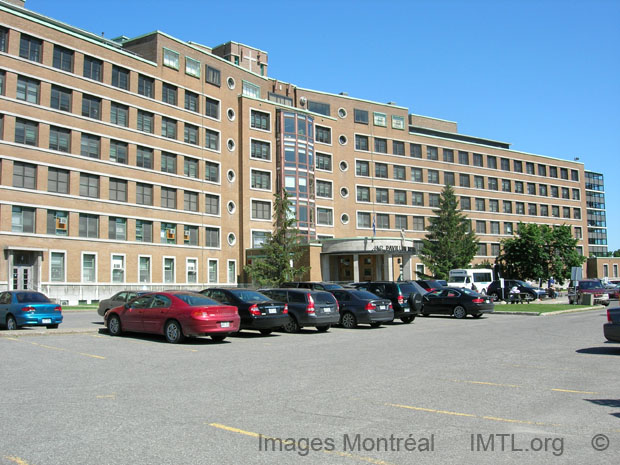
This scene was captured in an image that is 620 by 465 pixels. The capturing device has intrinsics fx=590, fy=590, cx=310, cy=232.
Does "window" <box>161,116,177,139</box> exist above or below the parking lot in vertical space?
above

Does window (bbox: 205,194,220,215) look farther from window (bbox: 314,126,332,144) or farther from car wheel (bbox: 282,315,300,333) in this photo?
car wheel (bbox: 282,315,300,333)

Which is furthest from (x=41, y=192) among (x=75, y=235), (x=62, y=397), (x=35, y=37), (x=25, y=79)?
(x=62, y=397)

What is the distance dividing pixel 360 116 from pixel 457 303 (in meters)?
44.4

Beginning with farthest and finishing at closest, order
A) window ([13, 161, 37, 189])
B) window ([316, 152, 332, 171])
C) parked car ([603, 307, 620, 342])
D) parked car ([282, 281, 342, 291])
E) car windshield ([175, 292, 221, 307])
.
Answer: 1. window ([316, 152, 332, 171])
2. window ([13, 161, 37, 189])
3. parked car ([282, 281, 342, 291])
4. car windshield ([175, 292, 221, 307])
5. parked car ([603, 307, 620, 342])

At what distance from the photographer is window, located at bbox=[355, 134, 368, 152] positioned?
69.4 m

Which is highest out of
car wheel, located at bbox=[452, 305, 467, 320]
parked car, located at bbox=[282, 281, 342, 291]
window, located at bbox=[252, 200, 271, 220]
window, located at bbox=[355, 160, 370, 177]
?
window, located at bbox=[355, 160, 370, 177]

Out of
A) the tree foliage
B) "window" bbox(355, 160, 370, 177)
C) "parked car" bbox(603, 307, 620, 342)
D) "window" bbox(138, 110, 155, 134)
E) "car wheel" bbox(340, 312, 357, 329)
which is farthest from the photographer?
"window" bbox(355, 160, 370, 177)

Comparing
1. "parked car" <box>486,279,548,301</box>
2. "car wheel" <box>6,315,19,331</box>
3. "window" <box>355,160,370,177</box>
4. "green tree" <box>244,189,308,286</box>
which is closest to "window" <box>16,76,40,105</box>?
"green tree" <box>244,189,308,286</box>

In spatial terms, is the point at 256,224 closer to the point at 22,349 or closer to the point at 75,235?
the point at 75,235

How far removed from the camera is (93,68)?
1831 inches

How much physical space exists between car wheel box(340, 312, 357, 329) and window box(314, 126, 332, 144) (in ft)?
144

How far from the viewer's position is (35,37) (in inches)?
1665

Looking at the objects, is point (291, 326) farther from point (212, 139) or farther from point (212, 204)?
point (212, 139)

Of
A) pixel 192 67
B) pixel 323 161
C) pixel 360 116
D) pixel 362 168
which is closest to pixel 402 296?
pixel 192 67
